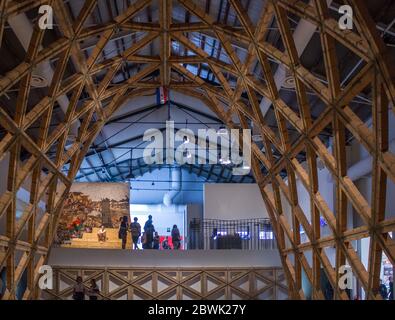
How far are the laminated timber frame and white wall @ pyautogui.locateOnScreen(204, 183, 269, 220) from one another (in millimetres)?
7387

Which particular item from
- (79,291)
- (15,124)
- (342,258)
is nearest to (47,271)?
(79,291)

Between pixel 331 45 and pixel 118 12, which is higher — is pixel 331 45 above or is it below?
below

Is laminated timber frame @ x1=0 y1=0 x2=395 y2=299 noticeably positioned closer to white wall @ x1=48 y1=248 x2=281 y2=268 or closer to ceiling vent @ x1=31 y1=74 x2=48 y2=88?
ceiling vent @ x1=31 y1=74 x2=48 y2=88

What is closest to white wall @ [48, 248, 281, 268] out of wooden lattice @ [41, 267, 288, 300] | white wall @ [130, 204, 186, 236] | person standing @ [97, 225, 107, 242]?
wooden lattice @ [41, 267, 288, 300]

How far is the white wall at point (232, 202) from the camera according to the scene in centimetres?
2759

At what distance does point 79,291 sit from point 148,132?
16.8 m

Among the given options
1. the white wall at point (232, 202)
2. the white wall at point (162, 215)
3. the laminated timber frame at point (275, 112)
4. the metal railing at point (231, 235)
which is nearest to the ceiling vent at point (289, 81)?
the laminated timber frame at point (275, 112)

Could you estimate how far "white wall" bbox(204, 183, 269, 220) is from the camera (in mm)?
27594

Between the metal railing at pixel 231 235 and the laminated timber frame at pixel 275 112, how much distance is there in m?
4.08

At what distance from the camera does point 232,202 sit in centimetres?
2778

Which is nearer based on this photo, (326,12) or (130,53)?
(326,12)

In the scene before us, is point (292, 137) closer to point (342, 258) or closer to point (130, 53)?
point (130, 53)

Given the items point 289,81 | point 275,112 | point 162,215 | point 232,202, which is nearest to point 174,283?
point 232,202

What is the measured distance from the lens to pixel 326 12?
420 inches
